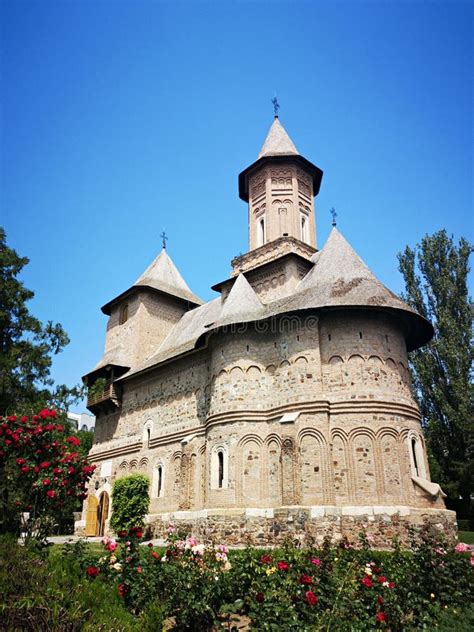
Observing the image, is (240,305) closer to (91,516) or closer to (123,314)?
(123,314)

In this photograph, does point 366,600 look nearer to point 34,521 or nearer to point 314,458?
point 34,521

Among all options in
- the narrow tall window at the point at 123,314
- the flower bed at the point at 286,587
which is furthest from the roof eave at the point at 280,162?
the flower bed at the point at 286,587

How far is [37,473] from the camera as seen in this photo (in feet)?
32.5

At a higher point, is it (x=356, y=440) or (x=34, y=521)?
(x=356, y=440)

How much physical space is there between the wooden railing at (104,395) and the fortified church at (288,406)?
159 centimetres

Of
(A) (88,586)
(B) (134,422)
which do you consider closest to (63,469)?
(A) (88,586)

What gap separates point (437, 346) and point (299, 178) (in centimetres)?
1079

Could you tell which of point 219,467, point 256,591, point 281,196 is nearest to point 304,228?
point 281,196

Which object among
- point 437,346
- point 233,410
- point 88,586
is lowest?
point 88,586

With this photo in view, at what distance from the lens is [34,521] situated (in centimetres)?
970

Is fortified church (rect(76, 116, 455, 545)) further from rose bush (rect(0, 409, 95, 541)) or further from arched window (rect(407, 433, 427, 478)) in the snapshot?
rose bush (rect(0, 409, 95, 541))

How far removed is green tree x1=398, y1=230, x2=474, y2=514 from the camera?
77.5ft

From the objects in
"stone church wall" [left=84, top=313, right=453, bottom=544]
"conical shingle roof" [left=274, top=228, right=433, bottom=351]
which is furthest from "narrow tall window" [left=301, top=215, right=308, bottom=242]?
"stone church wall" [left=84, top=313, right=453, bottom=544]

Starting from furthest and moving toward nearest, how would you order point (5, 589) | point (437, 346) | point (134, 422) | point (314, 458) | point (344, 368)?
point (437, 346), point (134, 422), point (344, 368), point (314, 458), point (5, 589)
